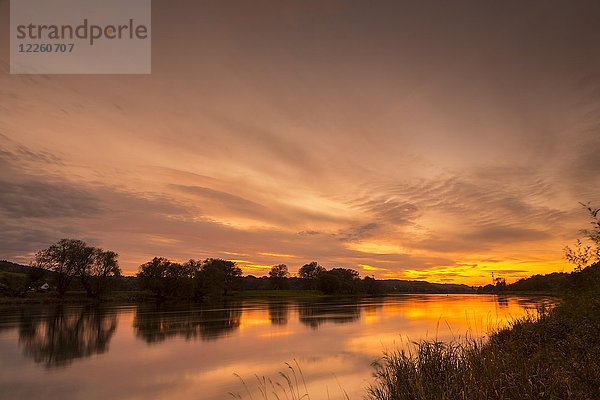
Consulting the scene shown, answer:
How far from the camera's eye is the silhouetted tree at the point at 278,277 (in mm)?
153175

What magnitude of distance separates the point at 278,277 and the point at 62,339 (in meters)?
130

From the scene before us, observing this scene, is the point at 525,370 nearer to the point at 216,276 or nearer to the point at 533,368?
the point at 533,368

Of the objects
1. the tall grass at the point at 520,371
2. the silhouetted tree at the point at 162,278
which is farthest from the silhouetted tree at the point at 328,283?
the tall grass at the point at 520,371

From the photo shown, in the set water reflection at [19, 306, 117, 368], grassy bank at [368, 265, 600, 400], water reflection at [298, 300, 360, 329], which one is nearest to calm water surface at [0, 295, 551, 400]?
water reflection at [19, 306, 117, 368]

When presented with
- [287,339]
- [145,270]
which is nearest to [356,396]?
[287,339]

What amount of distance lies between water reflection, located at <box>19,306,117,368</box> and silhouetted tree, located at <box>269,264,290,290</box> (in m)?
117

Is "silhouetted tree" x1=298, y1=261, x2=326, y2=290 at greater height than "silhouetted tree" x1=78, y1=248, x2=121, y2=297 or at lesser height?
lesser

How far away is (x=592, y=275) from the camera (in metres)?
10.3

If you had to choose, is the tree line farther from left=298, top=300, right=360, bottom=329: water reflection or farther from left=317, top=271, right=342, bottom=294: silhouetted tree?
left=298, top=300, right=360, bottom=329: water reflection

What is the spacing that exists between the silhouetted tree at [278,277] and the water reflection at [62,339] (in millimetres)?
117256

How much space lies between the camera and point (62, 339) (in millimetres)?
26359

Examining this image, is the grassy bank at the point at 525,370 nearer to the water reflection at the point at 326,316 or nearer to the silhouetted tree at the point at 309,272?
the water reflection at the point at 326,316

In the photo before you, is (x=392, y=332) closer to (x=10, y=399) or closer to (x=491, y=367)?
(x=491, y=367)

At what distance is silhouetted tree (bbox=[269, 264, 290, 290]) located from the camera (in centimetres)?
15318
